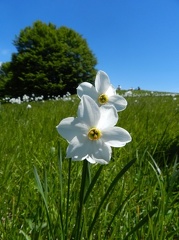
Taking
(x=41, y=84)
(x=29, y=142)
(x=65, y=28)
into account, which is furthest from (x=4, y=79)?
(x=29, y=142)

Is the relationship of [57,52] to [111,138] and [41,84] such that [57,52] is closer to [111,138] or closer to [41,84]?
[41,84]

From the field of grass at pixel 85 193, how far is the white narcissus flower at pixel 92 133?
81 millimetres

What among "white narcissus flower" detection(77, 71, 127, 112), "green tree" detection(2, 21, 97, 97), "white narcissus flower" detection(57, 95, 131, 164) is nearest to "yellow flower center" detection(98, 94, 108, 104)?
"white narcissus flower" detection(77, 71, 127, 112)

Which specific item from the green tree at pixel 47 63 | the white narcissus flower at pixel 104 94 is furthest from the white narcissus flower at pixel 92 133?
the green tree at pixel 47 63

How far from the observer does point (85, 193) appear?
150cm

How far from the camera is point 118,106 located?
56.1 inches

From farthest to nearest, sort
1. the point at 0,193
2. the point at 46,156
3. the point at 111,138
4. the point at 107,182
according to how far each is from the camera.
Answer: the point at 46,156
the point at 107,182
the point at 0,193
the point at 111,138

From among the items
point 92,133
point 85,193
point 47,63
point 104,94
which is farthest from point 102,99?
point 47,63

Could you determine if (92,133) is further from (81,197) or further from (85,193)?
(85,193)

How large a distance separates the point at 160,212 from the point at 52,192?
0.75 m

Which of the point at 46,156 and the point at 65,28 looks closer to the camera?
the point at 46,156

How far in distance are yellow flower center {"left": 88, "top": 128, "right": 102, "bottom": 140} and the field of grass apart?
12 cm

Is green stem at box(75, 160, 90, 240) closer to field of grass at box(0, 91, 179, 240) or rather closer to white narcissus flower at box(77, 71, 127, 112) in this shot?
field of grass at box(0, 91, 179, 240)

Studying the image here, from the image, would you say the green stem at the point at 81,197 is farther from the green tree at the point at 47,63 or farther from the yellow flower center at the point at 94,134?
the green tree at the point at 47,63
